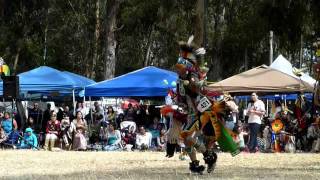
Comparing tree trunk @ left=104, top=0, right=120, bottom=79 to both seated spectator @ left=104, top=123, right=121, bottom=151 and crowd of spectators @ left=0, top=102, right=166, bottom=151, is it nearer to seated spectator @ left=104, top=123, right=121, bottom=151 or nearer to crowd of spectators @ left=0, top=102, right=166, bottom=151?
crowd of spectators @ left=0, top=102, right=166, bottom=151

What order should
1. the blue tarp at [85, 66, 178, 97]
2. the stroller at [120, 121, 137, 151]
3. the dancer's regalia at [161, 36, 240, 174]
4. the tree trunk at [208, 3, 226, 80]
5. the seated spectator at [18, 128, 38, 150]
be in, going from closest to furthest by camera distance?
the dancer's regalia at [161, 36, 240, 174]
the seated spectator at [18, 128, 38, 150]
the stroller at [120, 121, 137, 151]
the blue tarp at [85, 66, 178, 97]
the tree trunk at [208, 3, 226, 80]

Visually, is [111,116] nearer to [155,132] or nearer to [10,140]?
[155,132]

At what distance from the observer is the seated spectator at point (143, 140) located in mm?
18986

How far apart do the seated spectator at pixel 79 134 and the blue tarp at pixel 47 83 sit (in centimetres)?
264

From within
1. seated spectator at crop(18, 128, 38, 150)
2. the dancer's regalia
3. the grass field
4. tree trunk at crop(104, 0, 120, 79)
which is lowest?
seated spectator at crop(18, 128, 38, 150)

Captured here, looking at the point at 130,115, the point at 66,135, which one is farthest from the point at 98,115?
the point at 66,135

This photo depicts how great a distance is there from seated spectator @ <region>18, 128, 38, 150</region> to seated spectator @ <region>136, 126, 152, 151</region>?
2.92 metres

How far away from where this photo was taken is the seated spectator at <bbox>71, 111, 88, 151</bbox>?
742 inches

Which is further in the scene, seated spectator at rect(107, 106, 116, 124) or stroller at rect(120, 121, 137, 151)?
seated spectator at rect(107, 106, 116, 124)

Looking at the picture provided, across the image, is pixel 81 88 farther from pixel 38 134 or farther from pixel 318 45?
pixel 318 45

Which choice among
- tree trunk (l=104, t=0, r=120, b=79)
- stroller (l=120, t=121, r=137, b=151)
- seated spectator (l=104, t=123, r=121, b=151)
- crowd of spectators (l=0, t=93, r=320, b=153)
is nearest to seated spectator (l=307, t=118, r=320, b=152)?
crowd of spectators (l=0, t=93, r=320, b=153)

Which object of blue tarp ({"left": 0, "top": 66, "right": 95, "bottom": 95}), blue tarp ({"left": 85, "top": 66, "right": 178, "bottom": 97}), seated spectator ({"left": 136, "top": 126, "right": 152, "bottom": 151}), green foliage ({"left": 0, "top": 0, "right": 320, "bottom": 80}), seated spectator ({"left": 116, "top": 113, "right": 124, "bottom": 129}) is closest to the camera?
seated spectator ({"left": 136, "top": 126, "right": 152, "bottom": 151})

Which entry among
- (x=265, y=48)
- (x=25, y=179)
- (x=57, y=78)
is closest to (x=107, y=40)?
(x=57, y=78)

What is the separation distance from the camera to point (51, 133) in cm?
1914
